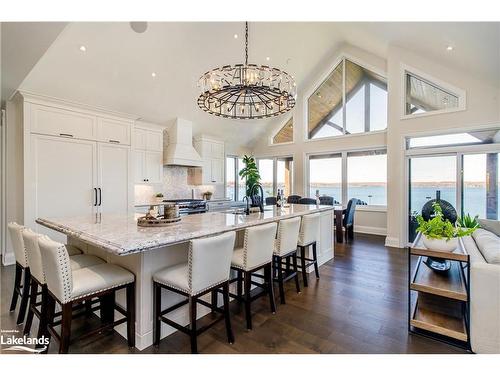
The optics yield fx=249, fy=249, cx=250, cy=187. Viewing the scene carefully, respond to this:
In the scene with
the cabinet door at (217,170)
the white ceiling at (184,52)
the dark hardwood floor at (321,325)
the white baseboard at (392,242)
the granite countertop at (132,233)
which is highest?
A: the white ceiling at (184,52)

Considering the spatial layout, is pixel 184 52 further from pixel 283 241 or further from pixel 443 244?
pixel 443 244

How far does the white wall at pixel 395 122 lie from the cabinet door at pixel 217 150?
218 cm

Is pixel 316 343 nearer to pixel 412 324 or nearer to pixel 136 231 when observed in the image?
pixel 412 324

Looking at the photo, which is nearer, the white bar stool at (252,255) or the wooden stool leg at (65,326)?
the wooden stool leg at (65,326)

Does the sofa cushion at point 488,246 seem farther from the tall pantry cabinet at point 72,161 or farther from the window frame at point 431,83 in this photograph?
the tall pantry cabinet at point 72,161

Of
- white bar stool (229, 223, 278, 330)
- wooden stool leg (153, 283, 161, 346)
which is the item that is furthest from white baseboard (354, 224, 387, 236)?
wooden stool leg (153, 283, 161, 346)

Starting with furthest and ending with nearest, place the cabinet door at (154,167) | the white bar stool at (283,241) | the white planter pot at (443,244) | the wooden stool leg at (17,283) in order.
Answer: the cabinet door at (154,167)
the white bar stool at (283,241)
the wooden stool leg at (17,283)
the white planter pot at (443,244)

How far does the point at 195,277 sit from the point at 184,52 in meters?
4.38

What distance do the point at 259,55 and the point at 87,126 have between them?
380 centimetres

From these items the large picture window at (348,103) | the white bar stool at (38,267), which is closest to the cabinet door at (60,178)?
the white bar stool at (38,267)

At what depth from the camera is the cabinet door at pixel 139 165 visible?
542 centimetres

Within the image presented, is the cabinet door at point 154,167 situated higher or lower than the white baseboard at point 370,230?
higher

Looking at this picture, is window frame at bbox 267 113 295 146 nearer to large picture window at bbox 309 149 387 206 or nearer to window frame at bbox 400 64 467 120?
large picture window at bbox 309 149 387 206
